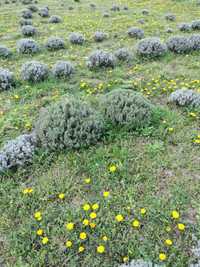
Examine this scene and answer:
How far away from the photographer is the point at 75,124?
416 cm

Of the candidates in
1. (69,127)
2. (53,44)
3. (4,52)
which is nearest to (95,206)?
(69,127)

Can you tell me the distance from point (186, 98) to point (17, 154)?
3.31 metres

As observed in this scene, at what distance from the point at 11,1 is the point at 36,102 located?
18.3 metres

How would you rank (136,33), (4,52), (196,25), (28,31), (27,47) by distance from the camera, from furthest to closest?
(196,25) < (28,31) < (136,33) < (27,47) < (4,52)

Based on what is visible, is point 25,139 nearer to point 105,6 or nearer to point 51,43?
point 51,43

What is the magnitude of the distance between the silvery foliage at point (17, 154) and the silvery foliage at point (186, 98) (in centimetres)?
293

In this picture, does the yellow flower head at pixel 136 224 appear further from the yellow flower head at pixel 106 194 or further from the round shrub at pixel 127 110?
the round shrub at pixel 127 110

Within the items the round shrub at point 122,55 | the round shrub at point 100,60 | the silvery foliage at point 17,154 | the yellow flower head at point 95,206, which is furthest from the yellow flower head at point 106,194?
the round shrub at point 122,55

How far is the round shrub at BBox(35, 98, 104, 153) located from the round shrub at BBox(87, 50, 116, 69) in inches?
121

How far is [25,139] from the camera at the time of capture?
4.18m

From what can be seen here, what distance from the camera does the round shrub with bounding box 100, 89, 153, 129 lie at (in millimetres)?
4453

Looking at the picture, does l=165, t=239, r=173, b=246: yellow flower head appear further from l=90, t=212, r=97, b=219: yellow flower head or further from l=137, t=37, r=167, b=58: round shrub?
l=137, t=37, r=167, b=58: round shrub

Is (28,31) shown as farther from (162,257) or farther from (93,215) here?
(162,257)

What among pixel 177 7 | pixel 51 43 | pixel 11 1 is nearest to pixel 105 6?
pixel 177 7
